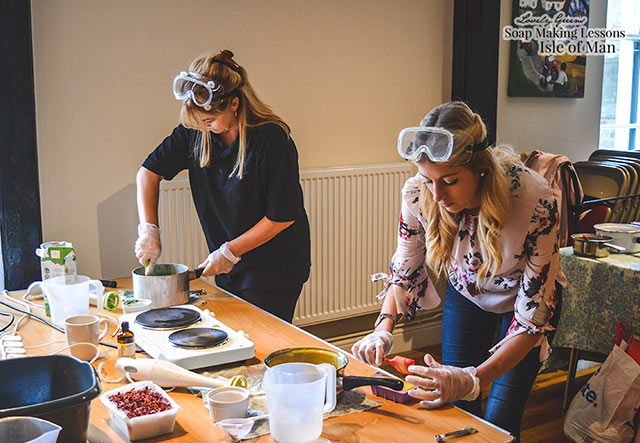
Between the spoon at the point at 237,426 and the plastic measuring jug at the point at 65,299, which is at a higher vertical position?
the plastic measuring jug at the point at 65,299

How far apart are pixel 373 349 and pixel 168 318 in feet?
1.87

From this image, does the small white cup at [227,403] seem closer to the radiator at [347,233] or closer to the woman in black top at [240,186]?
the woman in black top at [240,186]

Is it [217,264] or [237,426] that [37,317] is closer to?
[217,264]

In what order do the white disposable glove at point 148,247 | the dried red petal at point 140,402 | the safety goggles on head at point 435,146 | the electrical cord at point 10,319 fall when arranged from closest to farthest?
the dried red petal at point 140,402 < the safety goggles on head at point 435,146 < the electrical cord at point 10,319 < the white disposable glove at point 148,247

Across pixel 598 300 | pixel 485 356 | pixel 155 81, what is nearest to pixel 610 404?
pixel 598 300

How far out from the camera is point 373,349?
5.23 feet

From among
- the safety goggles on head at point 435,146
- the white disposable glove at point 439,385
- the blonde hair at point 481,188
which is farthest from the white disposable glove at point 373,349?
the safety goggles on head at point 435,146

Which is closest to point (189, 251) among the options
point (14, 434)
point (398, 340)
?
point (398, 340)

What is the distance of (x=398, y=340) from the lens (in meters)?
3.87

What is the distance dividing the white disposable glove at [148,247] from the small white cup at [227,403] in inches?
34.6

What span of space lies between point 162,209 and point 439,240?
149 cm

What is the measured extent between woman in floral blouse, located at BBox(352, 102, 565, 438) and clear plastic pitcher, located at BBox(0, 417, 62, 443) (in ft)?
2.38

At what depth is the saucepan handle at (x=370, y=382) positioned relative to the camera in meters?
1.41

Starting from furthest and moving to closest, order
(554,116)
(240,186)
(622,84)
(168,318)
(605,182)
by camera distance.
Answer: (622,84) → (554,116) → (605,182) → (240,186) → (168,318)
